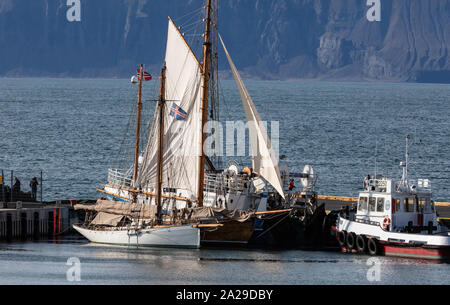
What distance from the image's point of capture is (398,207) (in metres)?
56.9

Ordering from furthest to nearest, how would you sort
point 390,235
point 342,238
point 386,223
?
1. point 342,238
2. point 386,223
3. point 390,235

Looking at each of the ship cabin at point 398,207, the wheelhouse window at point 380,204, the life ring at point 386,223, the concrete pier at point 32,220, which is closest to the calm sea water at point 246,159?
the concrete pier at point 32,220

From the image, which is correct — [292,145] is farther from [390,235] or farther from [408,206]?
[390,235]

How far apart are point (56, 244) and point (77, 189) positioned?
2996 centimetres

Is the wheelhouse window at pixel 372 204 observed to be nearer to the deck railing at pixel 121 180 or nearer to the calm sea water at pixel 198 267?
the calm sea water at pixel 198 267

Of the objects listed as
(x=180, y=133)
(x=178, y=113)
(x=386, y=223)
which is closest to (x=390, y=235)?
(x=386, y=223)

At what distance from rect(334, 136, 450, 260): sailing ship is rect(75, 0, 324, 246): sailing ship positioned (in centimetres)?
444

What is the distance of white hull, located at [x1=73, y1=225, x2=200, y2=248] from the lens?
57.7 metres

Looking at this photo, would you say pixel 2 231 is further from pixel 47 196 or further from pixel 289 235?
pixel 47 196

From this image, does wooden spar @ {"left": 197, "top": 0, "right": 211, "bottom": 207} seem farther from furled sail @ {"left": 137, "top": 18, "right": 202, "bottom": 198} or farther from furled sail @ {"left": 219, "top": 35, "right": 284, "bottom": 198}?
furled sail @ {"left": 219, "top": 35, "right": 284, "bottom": 198}

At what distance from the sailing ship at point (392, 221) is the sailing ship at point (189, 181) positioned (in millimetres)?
4445

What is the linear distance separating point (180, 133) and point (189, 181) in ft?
12.2

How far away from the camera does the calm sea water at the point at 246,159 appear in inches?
2004
